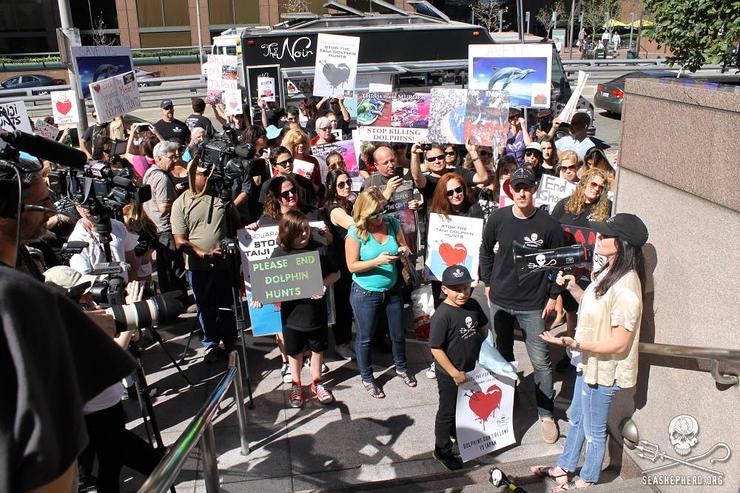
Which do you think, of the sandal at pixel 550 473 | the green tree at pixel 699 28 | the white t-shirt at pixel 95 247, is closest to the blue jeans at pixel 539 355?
the sandal at pixel 550 473

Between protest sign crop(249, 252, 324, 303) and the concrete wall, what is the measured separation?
7.78ft

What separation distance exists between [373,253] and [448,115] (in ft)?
9.13

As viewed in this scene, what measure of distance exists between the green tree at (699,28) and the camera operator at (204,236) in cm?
768

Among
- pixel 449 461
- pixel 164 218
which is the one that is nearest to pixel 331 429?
pixel 449 461

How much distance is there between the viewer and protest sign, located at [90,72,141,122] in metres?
8.12

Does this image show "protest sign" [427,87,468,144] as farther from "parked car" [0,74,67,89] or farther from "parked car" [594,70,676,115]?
"parked car" [0,74,67,89]

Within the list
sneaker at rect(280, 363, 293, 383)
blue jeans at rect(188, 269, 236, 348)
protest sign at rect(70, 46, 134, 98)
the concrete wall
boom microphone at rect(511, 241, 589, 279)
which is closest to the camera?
the concrete wall

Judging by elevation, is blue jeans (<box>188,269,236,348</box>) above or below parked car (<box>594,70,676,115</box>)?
below

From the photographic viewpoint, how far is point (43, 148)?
2.99m

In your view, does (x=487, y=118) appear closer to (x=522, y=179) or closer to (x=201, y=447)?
(x=522, y=179)

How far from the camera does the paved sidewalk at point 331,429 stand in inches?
178

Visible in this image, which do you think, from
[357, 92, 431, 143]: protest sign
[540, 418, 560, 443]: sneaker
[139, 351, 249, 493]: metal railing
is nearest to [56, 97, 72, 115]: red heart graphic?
[357, 92, 431, 143]: protest sign

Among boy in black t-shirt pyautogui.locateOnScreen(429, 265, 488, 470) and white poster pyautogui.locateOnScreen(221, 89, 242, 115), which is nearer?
boy in black t-shirt pyautogui.locateOnScreen(429, 265, 488, 470)

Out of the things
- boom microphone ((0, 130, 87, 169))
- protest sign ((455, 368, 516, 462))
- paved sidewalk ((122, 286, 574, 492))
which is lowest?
paved sidewalk ((122, 286, 574, 492))
